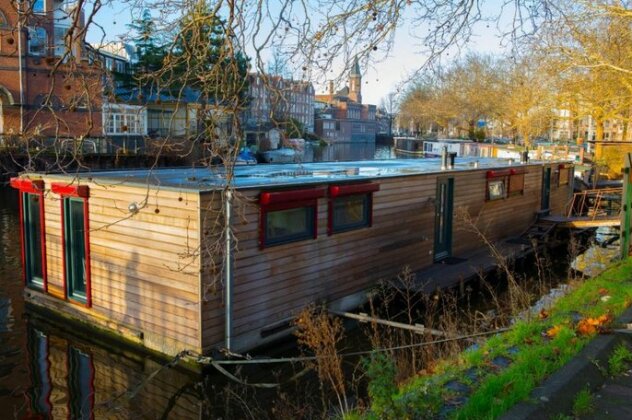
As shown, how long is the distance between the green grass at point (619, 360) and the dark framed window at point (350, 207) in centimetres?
552

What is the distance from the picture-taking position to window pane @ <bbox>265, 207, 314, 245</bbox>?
29.6 feet

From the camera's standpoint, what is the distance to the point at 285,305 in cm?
933

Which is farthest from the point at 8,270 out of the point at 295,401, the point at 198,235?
the point at 295,401

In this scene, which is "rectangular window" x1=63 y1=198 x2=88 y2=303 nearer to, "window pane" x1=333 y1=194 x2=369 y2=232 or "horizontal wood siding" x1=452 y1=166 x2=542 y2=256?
"window pane" x1=333 y1=194 x2=369 y2=232

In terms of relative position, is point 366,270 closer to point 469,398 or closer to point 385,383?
point 469,398

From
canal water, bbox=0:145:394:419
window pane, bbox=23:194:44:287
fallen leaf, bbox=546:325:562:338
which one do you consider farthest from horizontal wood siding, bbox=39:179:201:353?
fallen leaf, bbox=546:325:562:338

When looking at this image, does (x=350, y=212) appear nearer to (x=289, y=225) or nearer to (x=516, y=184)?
(x=289, y=225)

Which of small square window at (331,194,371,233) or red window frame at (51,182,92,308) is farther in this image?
small square window at (331,194,371,233)

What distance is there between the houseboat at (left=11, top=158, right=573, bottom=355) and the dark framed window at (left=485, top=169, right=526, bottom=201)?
2.75m

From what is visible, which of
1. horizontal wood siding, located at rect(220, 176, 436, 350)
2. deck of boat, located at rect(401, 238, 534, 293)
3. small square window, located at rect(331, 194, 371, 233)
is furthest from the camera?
deck of boat, located at rect(401, 238, 534, 293)

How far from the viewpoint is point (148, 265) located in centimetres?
870

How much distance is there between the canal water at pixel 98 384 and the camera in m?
7.54

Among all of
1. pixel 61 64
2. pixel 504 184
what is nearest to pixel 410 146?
pixel 504 184

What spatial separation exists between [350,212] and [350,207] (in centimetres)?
9
